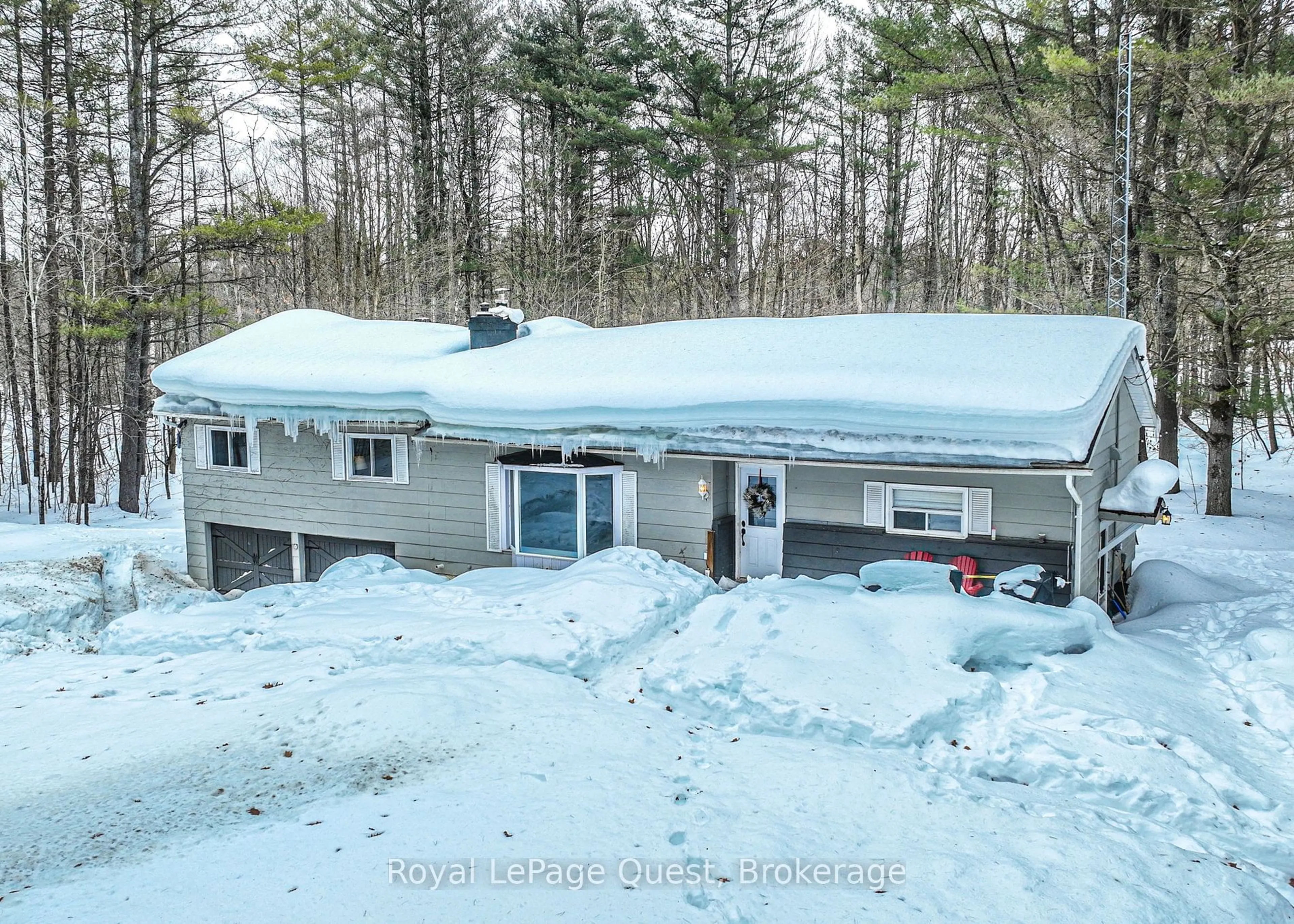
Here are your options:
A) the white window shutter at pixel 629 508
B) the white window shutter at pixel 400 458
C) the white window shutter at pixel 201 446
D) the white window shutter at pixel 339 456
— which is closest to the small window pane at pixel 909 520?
the white window shutter at pixel 629 508

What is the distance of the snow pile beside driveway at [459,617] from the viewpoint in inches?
248

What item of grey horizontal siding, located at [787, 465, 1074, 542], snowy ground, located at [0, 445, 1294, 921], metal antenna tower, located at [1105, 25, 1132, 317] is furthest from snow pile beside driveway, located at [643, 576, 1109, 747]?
metal antenna tower, located at [1105, 25, 1132, 317]

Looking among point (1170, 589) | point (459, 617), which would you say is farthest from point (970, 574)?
point (459, 617)

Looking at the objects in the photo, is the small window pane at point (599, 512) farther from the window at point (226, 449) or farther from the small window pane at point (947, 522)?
the window at point (226, 449)

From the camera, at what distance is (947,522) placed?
297 inches

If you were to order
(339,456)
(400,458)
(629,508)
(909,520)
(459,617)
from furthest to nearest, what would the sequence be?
(339,456)
(400,458)
(629,508)
(909,520)
(459,617)

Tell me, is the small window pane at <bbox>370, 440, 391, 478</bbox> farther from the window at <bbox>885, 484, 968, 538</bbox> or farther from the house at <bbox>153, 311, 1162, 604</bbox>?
the window at <bbox>885, 484, 968, 538</bbox>

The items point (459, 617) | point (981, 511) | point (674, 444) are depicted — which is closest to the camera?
point (459, 617)

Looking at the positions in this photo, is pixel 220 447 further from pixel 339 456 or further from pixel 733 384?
pixel 733 384

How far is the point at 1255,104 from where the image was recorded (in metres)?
10.9

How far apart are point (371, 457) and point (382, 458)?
14 centimetres

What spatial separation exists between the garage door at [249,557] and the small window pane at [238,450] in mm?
880

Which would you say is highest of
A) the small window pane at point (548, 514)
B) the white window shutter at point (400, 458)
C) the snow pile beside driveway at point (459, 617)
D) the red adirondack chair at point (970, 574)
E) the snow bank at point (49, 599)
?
the white window shutter at point (400, 458)

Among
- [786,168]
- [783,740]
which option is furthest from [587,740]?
[786,168]
